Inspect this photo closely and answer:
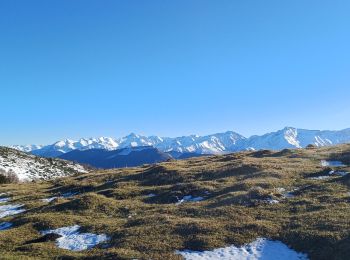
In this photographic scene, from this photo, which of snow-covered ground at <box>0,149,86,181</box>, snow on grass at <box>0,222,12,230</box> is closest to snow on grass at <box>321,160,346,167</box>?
snow on grass at <box>0,222,12,230</box>

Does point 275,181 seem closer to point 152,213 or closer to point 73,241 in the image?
point 152,213

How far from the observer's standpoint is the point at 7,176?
104 metres

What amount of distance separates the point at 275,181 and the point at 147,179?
60.2 feet

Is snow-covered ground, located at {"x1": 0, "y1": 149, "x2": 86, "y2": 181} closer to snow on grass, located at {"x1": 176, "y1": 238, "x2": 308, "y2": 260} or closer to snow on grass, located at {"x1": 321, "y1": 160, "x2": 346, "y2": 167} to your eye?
snow on grass, located at {"x1": 321, "y1": 160, "x2": 346, "y2": 167}

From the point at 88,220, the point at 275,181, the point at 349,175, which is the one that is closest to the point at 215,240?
the point at 88,220

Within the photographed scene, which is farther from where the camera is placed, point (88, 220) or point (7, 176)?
point (7, 176)

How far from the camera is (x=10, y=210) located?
4756cm

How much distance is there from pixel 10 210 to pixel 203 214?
24674mm

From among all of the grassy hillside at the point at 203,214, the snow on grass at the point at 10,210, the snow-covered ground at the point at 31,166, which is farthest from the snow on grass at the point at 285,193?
the snow-covered ground at the point at 31,166

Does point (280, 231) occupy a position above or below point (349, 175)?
below

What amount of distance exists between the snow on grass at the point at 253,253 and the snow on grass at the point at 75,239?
7.19 metres

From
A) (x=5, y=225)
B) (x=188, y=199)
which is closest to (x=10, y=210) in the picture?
(x=5, y=225)

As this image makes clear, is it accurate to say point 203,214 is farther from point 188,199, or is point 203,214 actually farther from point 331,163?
point 331,163

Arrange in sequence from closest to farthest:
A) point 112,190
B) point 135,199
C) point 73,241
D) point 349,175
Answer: point 73,241 < point 349,175 < point 135,199 < point 112,190
